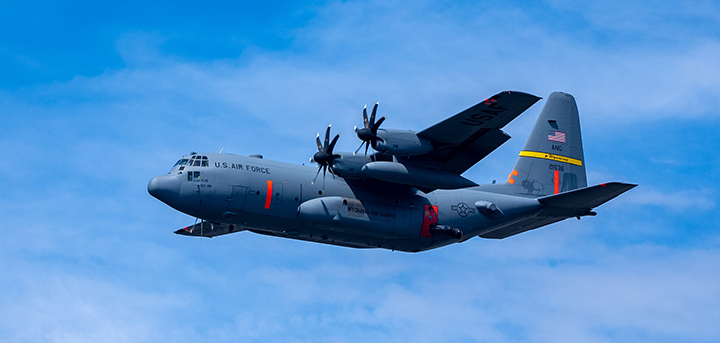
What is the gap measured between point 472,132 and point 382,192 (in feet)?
14.9

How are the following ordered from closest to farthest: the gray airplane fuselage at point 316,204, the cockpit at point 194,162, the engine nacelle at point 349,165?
the gray airplane fuselage at point 316,204 < the cockpit at point 194,162 < the engine nacelle at point 349,165

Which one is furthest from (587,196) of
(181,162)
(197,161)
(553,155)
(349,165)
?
(181,162)

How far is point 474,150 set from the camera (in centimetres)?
3036

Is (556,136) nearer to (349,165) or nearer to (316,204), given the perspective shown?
(349,165)

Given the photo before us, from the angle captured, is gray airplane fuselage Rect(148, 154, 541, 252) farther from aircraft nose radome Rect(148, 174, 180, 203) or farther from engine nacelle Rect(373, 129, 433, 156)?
engine nacelle Rect(373, 129, 433, 156)

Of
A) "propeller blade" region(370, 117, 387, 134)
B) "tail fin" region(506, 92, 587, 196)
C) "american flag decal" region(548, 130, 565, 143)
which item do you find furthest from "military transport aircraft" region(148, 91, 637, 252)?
"american flag decal" region(548, 130, 565, 143)

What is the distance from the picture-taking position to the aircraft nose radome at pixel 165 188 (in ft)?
94.8

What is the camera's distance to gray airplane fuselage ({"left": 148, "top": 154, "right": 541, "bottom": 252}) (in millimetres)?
29188

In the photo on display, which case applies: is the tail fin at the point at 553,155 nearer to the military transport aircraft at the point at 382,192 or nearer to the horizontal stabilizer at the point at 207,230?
the military transport aircraft at the point at 382,192

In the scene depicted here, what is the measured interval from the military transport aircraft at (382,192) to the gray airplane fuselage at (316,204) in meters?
0.04

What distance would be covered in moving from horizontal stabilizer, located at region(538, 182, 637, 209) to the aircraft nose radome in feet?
48.4

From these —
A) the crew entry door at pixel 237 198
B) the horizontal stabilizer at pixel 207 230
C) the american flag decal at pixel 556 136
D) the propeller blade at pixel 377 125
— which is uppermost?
the american flag decal at pixel 556 136

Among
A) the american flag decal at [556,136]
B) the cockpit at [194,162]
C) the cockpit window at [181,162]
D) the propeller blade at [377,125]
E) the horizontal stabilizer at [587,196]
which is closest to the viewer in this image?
the propeller blade at [377,125]

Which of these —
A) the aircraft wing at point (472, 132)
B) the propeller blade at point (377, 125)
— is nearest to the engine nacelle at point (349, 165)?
the propeller blade at point (377, 125)
